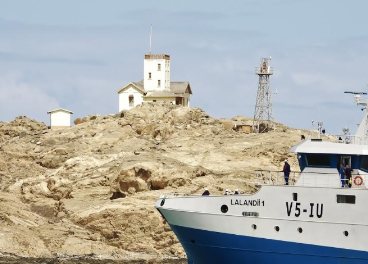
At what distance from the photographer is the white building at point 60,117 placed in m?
86.9

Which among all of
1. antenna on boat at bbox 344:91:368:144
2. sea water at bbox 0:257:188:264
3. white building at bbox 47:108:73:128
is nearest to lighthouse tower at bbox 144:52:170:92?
white building at bbox 47:108:73:128

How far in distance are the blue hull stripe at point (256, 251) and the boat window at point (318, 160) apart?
334 cm

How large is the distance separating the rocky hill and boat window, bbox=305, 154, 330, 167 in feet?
56.9

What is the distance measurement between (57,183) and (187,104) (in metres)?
28.2

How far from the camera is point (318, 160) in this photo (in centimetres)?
4088

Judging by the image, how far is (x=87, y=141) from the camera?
73375 millimetres

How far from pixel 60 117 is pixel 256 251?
49.0 metres

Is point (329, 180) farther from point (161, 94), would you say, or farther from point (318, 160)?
point (161, 94)

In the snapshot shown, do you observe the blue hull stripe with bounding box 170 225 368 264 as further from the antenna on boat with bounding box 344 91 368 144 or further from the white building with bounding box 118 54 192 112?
the white building with bounding box 118 54 192 112

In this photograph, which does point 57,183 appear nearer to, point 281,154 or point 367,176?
point 281,154

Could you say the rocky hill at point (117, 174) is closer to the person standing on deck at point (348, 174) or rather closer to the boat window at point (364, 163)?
the boat window at point (364, 163)

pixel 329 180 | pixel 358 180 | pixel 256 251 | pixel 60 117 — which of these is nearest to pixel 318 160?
pixel 329 180

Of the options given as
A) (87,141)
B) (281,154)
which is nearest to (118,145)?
(87,141)

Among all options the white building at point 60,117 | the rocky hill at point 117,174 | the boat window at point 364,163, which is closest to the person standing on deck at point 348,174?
the boat window at point 364,163
